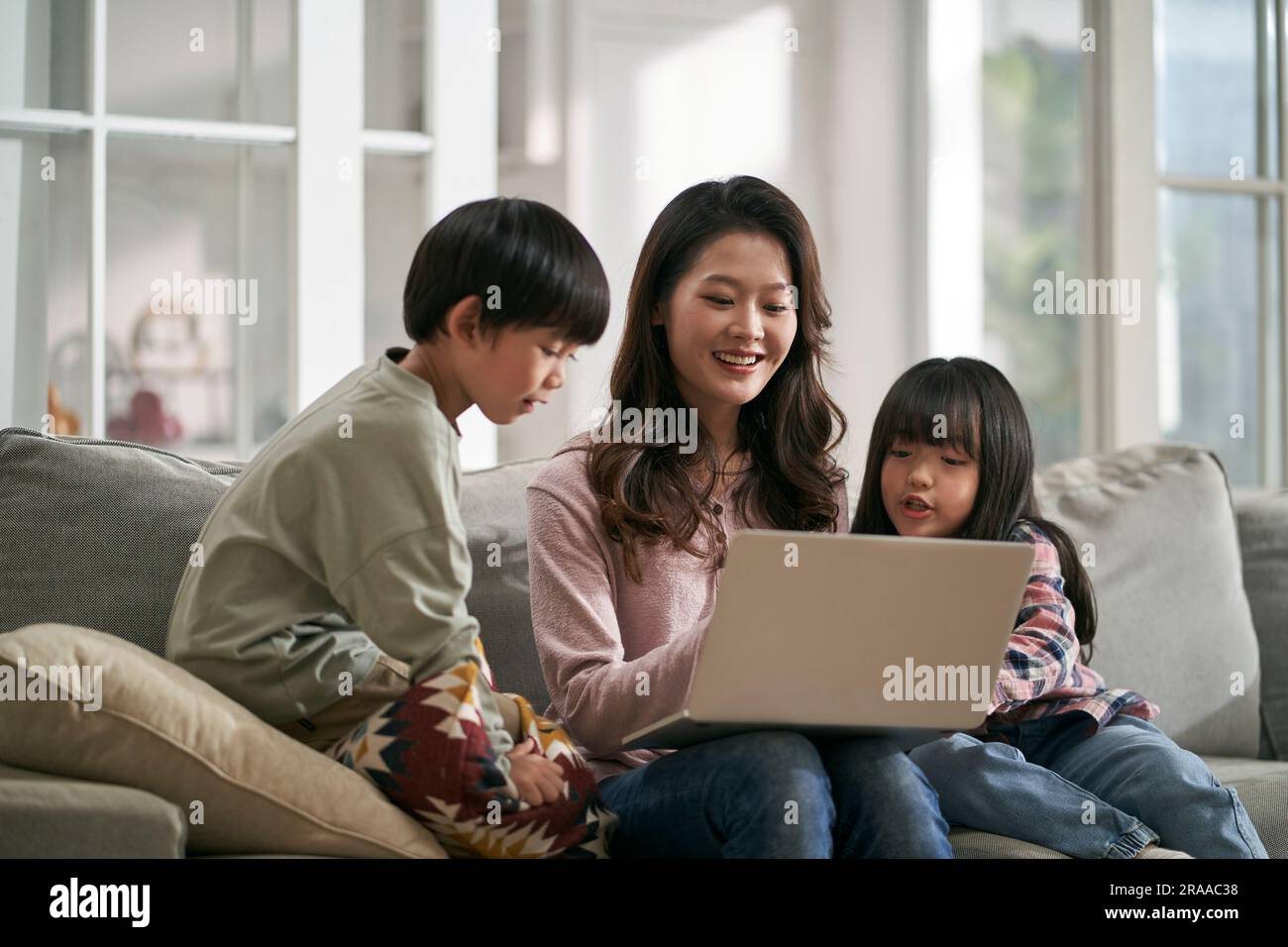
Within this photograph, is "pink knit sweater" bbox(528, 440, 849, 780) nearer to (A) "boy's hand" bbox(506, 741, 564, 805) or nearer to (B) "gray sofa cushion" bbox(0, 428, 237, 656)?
(A) "boy's hand" bbox(506, 741, 564, 805)

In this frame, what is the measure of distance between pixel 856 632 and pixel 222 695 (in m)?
0.59

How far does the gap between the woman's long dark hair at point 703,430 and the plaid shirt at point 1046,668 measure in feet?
0.89

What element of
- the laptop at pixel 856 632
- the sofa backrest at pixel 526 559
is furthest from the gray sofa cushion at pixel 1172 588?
the laptop at pixel 856 632

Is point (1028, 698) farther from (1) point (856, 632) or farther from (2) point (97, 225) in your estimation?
(2) point (97, 225)

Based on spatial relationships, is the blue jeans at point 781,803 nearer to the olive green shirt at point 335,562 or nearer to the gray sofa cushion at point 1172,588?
the olive green shirt at point 335,562

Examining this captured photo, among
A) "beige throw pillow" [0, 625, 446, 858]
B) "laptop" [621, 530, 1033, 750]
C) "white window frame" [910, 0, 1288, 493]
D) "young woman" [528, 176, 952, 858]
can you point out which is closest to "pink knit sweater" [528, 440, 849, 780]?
"young woman" [528, 176, 952, 858]

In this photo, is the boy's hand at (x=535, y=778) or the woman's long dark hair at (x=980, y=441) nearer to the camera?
the boy's hand at (x=535, y=778)

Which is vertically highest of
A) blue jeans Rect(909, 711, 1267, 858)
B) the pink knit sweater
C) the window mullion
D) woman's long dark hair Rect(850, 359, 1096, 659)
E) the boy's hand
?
the window mullion

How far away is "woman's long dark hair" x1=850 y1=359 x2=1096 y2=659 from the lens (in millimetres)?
1805

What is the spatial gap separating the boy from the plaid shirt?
619 mm

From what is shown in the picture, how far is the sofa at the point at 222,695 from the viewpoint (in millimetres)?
1202

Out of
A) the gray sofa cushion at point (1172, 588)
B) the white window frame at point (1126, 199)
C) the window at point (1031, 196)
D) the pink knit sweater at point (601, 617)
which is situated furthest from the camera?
the window at point (1031, 196)

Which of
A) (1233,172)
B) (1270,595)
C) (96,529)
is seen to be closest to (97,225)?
(96,529)

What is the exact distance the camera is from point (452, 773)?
1.26 m
